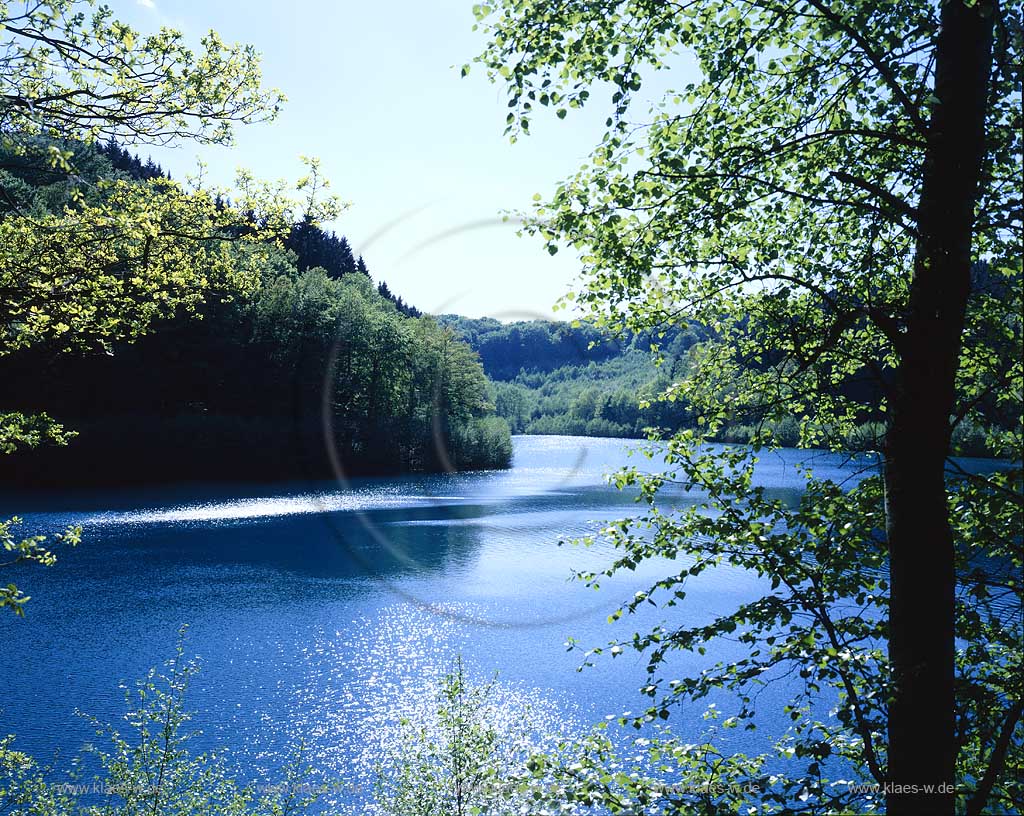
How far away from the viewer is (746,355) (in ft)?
16.6

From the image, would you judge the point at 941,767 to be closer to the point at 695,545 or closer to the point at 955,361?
the point at 695,545

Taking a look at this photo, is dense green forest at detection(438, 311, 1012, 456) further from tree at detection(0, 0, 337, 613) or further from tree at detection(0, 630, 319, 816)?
tree at detection(0, 630, 319, 816)

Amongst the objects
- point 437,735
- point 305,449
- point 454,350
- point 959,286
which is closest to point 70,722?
point 437,735

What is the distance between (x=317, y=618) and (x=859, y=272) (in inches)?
818

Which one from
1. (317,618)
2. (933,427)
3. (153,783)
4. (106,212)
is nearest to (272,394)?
(317,618)

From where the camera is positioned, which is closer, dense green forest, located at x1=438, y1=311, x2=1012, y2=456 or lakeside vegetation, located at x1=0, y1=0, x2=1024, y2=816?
lakeside vegetation, located at x1=0, y1=0, x2=1024, y2=816

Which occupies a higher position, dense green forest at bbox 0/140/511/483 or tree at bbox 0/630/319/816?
dense green forest at bbox 0/140/511/483

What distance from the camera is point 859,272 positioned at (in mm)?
4500

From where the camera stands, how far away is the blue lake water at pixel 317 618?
48.3ft

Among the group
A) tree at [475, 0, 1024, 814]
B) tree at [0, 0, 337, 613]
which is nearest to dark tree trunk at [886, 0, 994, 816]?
tree at [475, 0, 1024, 814]

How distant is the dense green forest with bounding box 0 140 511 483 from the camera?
5484cm

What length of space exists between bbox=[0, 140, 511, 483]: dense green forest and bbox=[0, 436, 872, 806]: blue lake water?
49.0 ft

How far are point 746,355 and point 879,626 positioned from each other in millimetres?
1978

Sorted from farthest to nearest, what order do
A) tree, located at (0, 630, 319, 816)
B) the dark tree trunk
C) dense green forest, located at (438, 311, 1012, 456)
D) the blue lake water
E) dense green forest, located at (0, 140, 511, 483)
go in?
dense green forest, located at (0, 140, 511, 483)
the blue lake water
tree, located at (0, 630, 319, 816)
dense green forest, located at (438, 311, 1012, 456)
the dark tree trunk
